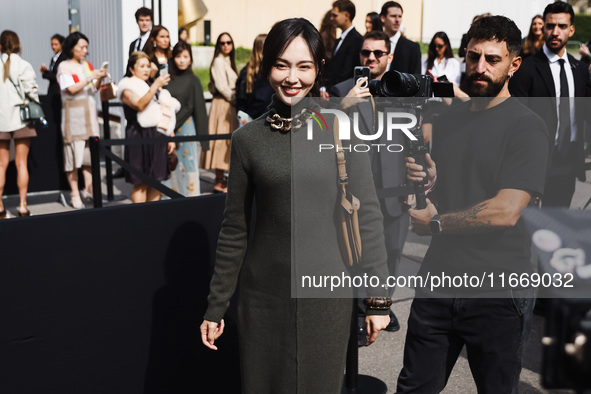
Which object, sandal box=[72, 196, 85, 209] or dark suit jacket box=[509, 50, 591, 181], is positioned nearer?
dark suit jacket box=[509, 50, 591, 181]

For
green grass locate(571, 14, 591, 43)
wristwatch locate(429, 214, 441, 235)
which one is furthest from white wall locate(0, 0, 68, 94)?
green grass locate(571, 14, 591, 43)

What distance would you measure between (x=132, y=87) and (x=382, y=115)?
3.67 meters

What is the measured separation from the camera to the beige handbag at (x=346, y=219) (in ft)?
8.38

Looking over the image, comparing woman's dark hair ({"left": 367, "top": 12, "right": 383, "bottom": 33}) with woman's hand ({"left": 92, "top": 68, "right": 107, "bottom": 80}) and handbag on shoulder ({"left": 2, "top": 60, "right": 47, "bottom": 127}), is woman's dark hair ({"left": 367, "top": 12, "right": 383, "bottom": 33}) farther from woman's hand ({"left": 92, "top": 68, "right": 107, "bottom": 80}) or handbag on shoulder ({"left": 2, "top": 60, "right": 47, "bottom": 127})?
handbag on shoulder ({"left": 2, "top": 60, "right": 47, "bottom": 127})

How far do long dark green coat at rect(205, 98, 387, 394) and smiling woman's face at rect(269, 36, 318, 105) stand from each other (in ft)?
0.19

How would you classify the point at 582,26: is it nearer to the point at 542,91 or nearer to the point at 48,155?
the point at 48,155

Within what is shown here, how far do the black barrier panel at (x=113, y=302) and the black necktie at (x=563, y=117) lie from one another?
10.3ft

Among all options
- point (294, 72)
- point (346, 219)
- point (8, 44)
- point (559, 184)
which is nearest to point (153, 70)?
point (8, 44)

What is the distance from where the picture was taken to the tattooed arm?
102 inches

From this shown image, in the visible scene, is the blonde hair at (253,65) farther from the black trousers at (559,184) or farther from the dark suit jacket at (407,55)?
the black trousers at (559,184)

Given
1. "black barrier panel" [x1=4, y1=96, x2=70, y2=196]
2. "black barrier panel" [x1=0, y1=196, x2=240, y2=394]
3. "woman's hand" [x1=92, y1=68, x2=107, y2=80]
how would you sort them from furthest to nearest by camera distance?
1. "black barrier panel" [x1=4, y1=96, x2=70, y2=196]
2. "woman's hand" [x1=92, y1=68, x2=107, y2=80]
3. "black barrier panel" [x1=0, y1=196, x2=240, y2=394]

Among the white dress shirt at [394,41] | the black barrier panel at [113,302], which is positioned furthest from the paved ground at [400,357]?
the white dress shirt at [394,41]

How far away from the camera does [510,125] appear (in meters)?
2.63

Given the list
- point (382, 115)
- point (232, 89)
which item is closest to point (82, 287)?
point (382, 115)
